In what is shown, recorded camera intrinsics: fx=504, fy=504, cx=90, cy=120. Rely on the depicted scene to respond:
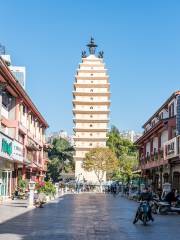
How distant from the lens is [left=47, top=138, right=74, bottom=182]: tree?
96875 mm

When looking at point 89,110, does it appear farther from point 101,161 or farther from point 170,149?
point 170,149

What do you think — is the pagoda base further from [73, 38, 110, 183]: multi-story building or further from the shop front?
the shop front

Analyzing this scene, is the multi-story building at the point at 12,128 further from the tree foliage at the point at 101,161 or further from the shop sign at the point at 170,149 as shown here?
the tree foliage at the point at 101,161

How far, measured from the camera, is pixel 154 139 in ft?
181

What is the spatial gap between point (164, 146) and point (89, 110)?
2339 inches

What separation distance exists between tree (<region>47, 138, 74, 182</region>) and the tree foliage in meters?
7.85

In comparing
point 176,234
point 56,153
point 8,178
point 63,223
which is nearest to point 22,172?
point 8,178

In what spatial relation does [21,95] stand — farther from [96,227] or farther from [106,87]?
[106,87]

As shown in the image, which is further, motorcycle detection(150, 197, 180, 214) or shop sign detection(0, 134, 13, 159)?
shop sign detection(0, 134, 13, 159)

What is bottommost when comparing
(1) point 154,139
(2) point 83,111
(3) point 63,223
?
(3) point 63,223

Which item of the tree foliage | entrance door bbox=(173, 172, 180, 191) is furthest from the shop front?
the tree foliage

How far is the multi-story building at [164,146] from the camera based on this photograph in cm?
3942

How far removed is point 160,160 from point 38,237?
3370 cm

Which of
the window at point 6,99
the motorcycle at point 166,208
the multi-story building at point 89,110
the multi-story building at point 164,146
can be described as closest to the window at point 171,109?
the multi-story building at point 164,146
